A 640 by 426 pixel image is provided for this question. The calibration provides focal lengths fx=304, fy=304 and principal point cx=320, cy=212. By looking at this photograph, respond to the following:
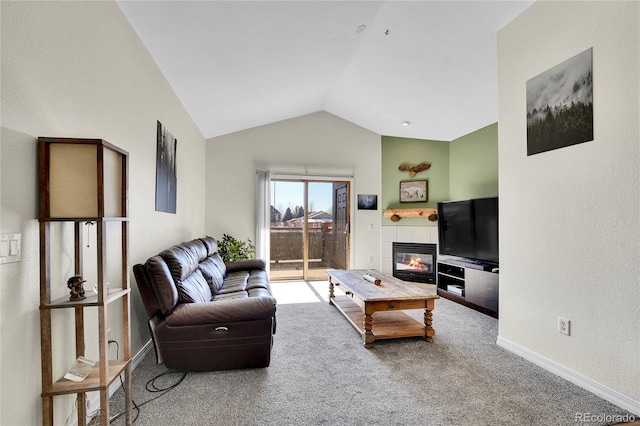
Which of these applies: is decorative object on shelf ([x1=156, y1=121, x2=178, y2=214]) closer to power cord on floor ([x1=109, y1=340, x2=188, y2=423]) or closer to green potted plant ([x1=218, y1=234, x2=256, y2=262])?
Result: power cord on floor ([x1=109, y1=340, x2=188, y2=423])

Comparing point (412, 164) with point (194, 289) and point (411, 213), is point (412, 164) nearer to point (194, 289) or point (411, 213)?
point (411, 213)

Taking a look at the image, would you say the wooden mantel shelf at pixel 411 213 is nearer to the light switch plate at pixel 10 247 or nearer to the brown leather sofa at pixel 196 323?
the brown leather sofa at pixel 196 323

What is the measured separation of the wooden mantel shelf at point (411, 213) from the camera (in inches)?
216

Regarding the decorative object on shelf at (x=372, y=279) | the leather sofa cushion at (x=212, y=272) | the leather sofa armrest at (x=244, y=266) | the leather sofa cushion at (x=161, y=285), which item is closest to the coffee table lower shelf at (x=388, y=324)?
the decorative object on shelf at (x=372, y=279)

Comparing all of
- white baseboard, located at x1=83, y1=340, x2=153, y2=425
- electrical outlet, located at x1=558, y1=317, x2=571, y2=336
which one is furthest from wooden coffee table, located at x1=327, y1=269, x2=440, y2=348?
white baseboard, located at x1=83, y1=340, x2=153, y2=425

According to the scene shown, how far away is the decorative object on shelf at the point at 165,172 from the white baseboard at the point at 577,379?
349 centimetres

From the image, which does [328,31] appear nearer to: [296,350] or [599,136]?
[599,136]

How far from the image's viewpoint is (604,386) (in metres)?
1.99

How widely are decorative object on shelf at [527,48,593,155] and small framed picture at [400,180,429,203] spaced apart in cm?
329

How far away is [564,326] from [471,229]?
6.77 ft

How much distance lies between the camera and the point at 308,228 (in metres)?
5.77

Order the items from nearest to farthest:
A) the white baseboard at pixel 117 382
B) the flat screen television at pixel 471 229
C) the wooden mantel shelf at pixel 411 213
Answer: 1. the white baseboard at pixel 117 382
2. the flat screen television at pixel 471 229
3. the wooden mantel shelf at pixel 411 213

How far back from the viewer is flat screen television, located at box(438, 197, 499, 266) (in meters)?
3.87

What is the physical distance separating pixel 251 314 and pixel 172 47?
7.63 feet
